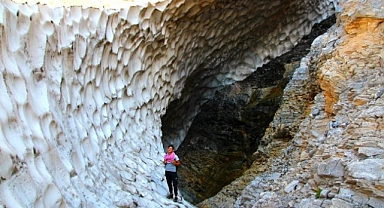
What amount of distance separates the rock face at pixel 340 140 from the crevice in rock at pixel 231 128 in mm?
1909

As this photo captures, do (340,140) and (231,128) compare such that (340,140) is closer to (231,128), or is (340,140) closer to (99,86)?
(99,86)

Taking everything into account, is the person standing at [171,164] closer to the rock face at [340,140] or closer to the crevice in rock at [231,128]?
the rock face at [340,140]

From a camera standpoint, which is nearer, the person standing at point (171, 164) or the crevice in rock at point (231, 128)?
the person standing at point (171, 164)

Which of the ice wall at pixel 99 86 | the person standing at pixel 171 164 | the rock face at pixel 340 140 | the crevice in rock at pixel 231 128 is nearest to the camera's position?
the rock face at pixel 340 140

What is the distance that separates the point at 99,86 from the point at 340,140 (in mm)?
4419

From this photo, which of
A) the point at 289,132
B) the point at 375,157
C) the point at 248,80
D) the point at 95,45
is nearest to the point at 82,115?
the point at 95,45

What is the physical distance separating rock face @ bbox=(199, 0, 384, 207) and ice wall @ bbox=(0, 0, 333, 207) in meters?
2.24

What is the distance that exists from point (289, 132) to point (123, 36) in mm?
4314

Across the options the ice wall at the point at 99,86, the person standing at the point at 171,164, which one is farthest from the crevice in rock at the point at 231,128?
the person standing at the point at 171,164

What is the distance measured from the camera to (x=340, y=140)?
591 centimetres

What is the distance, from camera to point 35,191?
496 cm

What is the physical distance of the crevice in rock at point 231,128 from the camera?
42.1ft

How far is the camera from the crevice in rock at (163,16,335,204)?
12828 millimetres

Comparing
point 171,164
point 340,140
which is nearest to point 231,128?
point 171,164
